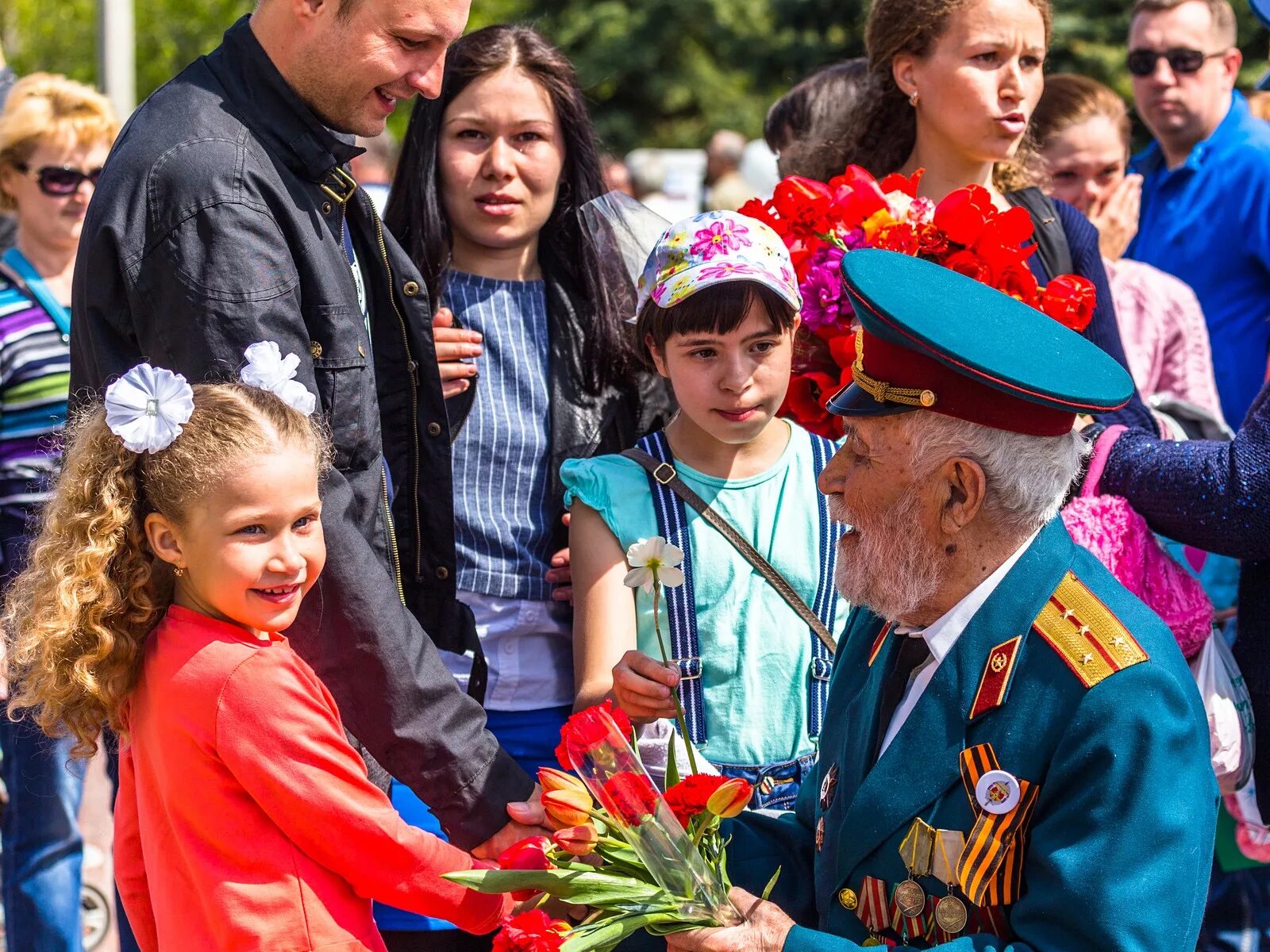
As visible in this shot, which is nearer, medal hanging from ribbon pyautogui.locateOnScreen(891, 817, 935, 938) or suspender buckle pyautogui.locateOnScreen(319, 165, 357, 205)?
medal hanging from ribbon pyautogui.locateOnScreen(891, 817, 935, 938)

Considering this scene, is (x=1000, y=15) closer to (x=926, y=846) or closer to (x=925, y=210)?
(x=925, y=210)

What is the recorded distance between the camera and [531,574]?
11.3ft

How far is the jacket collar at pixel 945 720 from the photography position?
2.30 metres

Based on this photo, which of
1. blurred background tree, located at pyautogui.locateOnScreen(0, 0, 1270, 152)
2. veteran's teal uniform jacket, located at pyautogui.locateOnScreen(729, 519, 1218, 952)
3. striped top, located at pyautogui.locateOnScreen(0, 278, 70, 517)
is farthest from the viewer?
blurred background tree, located at pyautogui.locateOnScreen(0, 0, 1270, 152)

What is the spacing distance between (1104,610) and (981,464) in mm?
289

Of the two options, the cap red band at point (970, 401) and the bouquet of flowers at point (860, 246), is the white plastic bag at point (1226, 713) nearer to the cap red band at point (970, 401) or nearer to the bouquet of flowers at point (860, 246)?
the bouquet of flowers at point (860, 246)

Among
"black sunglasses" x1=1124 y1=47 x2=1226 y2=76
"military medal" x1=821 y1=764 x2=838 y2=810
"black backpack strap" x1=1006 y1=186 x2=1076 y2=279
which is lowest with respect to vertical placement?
"military medal" x1=821 y1=764 x2=838 y2=810

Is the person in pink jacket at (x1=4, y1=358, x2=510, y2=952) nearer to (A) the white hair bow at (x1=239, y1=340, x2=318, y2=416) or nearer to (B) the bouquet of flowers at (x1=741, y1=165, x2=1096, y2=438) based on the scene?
(A) the white hair bow at (x1=239, y1=340, x2=318, y2=416)

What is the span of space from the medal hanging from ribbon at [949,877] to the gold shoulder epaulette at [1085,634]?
0.31m

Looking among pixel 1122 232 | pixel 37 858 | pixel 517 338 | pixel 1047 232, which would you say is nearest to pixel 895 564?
pixel 517 338

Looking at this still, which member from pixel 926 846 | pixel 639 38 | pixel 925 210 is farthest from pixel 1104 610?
pixel 639 38

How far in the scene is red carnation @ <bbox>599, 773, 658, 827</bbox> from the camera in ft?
7.73

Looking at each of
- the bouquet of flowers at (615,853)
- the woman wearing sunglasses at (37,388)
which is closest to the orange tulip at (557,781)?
the bouquet of flowers at (615,853)

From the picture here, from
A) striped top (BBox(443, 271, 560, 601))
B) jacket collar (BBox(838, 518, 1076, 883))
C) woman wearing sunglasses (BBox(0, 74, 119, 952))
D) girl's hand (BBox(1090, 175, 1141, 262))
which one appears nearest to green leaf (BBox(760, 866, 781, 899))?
jacket collar (BBox(838, 518, 1076, 883))
